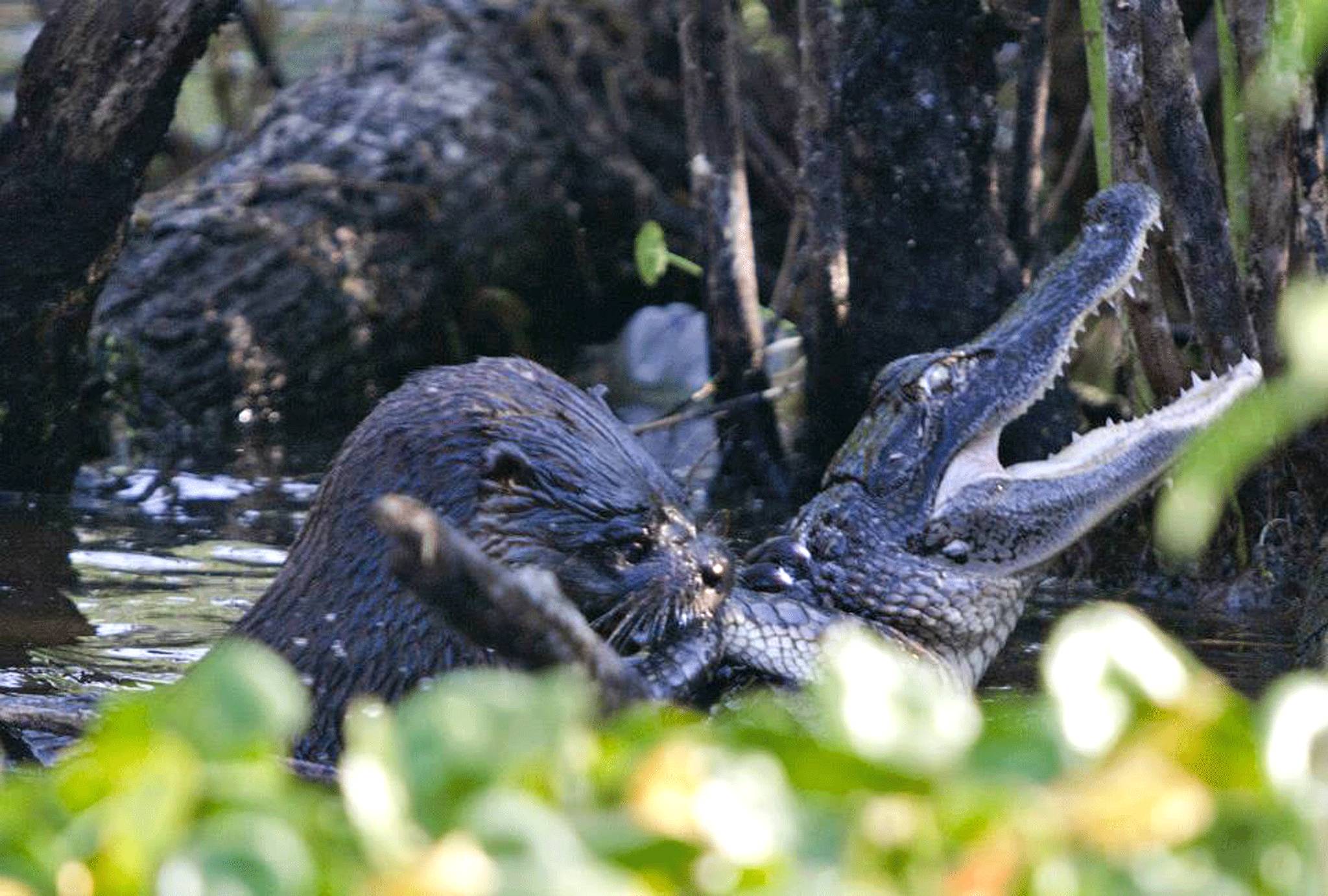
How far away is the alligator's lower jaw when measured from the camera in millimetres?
3996

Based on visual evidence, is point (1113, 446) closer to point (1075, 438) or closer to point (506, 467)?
point (1075, 438)

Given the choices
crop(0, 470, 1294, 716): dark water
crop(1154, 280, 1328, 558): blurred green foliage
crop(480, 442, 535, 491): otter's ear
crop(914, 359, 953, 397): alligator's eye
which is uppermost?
crop(1154, 280, 1328, 558): blurred green foliage

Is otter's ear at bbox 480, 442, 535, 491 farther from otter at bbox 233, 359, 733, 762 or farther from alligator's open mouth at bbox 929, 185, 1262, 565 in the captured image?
alligator's open mouth at bbox 929, 185, 1262, 565

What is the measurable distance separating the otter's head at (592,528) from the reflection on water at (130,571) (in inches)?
54.9

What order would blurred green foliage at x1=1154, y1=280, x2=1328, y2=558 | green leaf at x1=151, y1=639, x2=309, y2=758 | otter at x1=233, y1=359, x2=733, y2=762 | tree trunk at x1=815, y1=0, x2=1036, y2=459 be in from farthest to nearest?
1. tree trunk at x1=815, y1=0, x2=1036, y2=459
2. otter at x1=233, y1=359, x2=733, y2=762
3. green leaf at x1=151, y1=639, x2=309, y2=758
4. blurred green foliage at x1=1154, y1=280, x2=1328, y2=558

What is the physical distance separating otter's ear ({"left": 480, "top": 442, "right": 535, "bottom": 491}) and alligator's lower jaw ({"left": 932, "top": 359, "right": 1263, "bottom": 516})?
1.10 meters

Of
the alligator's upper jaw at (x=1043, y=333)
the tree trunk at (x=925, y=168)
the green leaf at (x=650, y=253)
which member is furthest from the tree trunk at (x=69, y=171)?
the alligator's upper jaw at (x=1043, y=333)

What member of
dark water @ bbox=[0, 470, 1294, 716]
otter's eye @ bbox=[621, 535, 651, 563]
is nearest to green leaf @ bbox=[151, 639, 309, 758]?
otter's eye @ bbox=[621, 535, 651, 563]

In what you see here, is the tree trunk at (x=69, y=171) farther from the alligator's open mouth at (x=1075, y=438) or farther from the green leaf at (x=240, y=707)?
the green leaf at (x=240, y=707)

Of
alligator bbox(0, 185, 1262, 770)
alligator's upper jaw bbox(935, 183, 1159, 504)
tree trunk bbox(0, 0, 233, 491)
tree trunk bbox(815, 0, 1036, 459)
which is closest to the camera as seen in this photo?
alligator bbox(0, 185, 1262, 770)

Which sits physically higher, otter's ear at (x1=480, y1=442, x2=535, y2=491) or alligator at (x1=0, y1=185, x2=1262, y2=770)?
otter's ear at (x1=480, y1=442, x2=535, y2=491)

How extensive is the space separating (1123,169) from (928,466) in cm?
109

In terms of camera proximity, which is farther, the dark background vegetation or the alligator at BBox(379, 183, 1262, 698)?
the alligator at BBox(379, 183, 1262, 698)

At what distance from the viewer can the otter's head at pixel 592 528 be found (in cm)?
326
